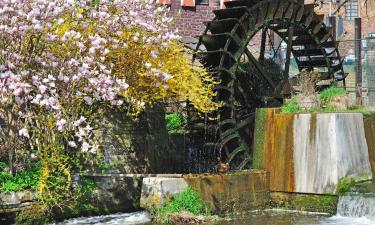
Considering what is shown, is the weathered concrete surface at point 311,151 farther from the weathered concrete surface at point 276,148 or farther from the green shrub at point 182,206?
the green shrub at point 182,206

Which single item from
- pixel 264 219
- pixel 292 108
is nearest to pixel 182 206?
pixel 264 219

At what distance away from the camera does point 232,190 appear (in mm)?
10656

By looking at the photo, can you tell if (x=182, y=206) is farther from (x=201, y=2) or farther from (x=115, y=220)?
(x=201, y=2)

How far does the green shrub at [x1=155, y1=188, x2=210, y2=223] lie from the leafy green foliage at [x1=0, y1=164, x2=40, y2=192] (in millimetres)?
2121

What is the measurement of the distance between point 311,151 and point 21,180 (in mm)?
5323

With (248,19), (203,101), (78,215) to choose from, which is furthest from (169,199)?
(248,19)

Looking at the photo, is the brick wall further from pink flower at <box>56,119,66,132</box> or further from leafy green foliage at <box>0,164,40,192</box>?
pink flower at <box>56,119,66,132</box>

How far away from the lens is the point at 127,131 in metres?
11.9

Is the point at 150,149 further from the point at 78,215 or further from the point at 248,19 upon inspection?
the point at 248,19

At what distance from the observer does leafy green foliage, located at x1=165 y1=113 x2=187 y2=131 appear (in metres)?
14.5

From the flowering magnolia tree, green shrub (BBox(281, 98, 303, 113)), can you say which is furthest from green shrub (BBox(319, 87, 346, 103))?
the flowering magnolia tree

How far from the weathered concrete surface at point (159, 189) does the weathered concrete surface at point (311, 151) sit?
230 cm

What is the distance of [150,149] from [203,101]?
163cm

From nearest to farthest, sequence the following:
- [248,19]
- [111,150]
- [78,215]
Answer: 1. [78,215]
2. [111,150]
3. [248,19]
